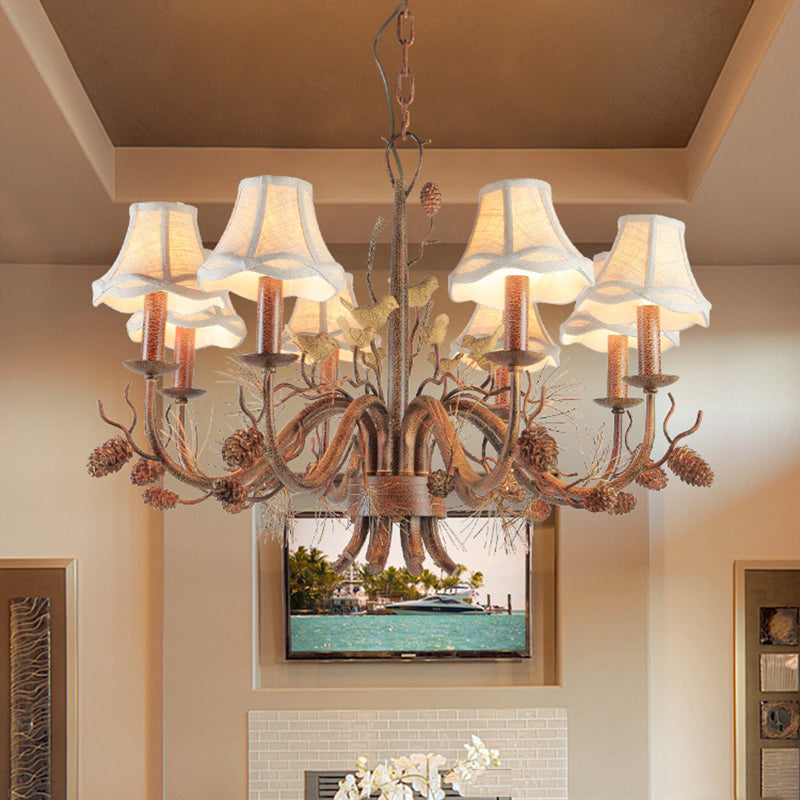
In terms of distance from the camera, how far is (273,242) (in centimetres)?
124

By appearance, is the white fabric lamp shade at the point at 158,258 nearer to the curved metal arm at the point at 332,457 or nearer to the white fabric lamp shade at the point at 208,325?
the white fabric lamp shade at the point at 208,325

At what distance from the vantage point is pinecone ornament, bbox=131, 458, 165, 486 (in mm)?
1367

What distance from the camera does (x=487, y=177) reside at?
3072mm

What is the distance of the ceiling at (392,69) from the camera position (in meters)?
2.30

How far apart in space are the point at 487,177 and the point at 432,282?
1.71 meters

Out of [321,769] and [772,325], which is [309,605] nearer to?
[321,769]

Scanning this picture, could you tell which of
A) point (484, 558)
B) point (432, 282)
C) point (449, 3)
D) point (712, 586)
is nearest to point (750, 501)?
point (712, 586)

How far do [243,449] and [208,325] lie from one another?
0.34 m

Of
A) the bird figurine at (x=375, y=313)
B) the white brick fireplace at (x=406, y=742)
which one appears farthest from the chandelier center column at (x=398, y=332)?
the white brick fireplace at (x=406, y=742)

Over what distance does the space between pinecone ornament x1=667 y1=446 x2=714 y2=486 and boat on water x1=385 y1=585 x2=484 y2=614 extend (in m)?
2.28

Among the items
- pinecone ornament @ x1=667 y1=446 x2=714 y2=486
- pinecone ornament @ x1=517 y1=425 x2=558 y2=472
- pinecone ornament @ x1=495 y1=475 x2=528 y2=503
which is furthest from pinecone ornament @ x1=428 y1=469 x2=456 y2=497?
pinecone ornament @ x1=667 y1=446 x2=714 y2=486

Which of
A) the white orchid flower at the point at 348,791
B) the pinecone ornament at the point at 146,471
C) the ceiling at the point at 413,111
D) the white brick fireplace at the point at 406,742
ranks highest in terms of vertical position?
the ceiling at the point at 413,111

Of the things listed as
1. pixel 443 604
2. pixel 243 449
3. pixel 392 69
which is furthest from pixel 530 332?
pixel 443 604

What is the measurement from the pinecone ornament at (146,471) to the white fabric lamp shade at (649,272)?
0.69 m
